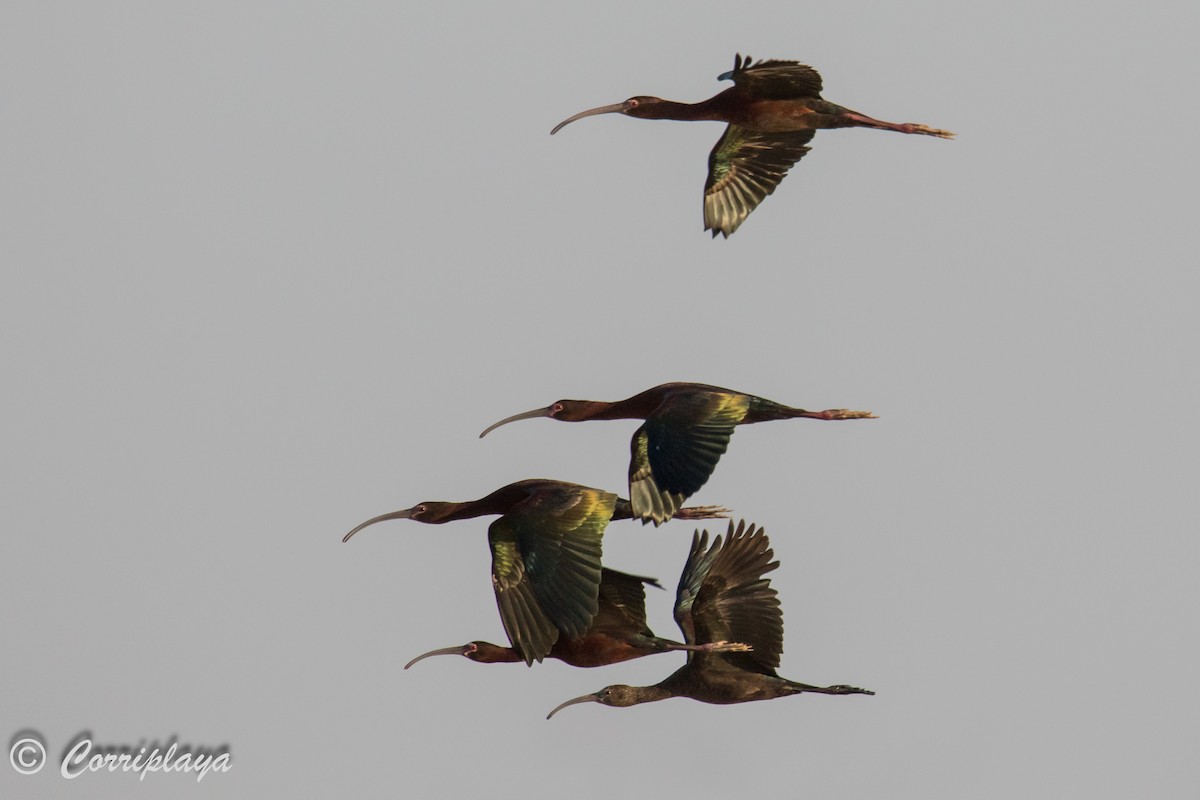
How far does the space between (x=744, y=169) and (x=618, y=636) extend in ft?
23.4

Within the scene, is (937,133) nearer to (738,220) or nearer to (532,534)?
(738,220)

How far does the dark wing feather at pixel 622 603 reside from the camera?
32.8 metres

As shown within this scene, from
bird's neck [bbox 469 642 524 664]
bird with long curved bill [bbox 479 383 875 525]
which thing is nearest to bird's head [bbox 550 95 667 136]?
bird with long curved bill [bbox 479 383 875 525]

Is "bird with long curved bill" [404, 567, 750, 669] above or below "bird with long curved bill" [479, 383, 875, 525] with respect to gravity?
below

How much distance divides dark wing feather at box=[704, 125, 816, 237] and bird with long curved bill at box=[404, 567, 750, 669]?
5351 millimetres

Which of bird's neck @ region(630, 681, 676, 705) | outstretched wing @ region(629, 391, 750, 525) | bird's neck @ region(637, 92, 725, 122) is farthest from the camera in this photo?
bird's neck @ region(637, 92, 725, 122)

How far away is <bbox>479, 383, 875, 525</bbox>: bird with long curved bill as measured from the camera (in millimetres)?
30781

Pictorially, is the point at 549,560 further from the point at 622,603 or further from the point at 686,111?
the point at 686,111

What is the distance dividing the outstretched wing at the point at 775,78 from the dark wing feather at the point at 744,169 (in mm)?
1220

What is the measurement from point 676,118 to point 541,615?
27.7ft

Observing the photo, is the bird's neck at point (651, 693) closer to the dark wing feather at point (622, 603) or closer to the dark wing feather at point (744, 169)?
the dark wing feather at point (622, 603)

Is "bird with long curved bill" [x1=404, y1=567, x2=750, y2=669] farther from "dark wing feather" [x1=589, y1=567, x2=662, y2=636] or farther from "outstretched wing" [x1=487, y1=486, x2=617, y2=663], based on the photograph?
"outstretched wing" [x1=487, y1=486, x2=617, y2=663]

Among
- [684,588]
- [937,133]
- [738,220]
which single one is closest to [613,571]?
[684,588]

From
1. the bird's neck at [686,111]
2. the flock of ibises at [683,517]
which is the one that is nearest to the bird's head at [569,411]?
the flock of ibises at [683,517]
